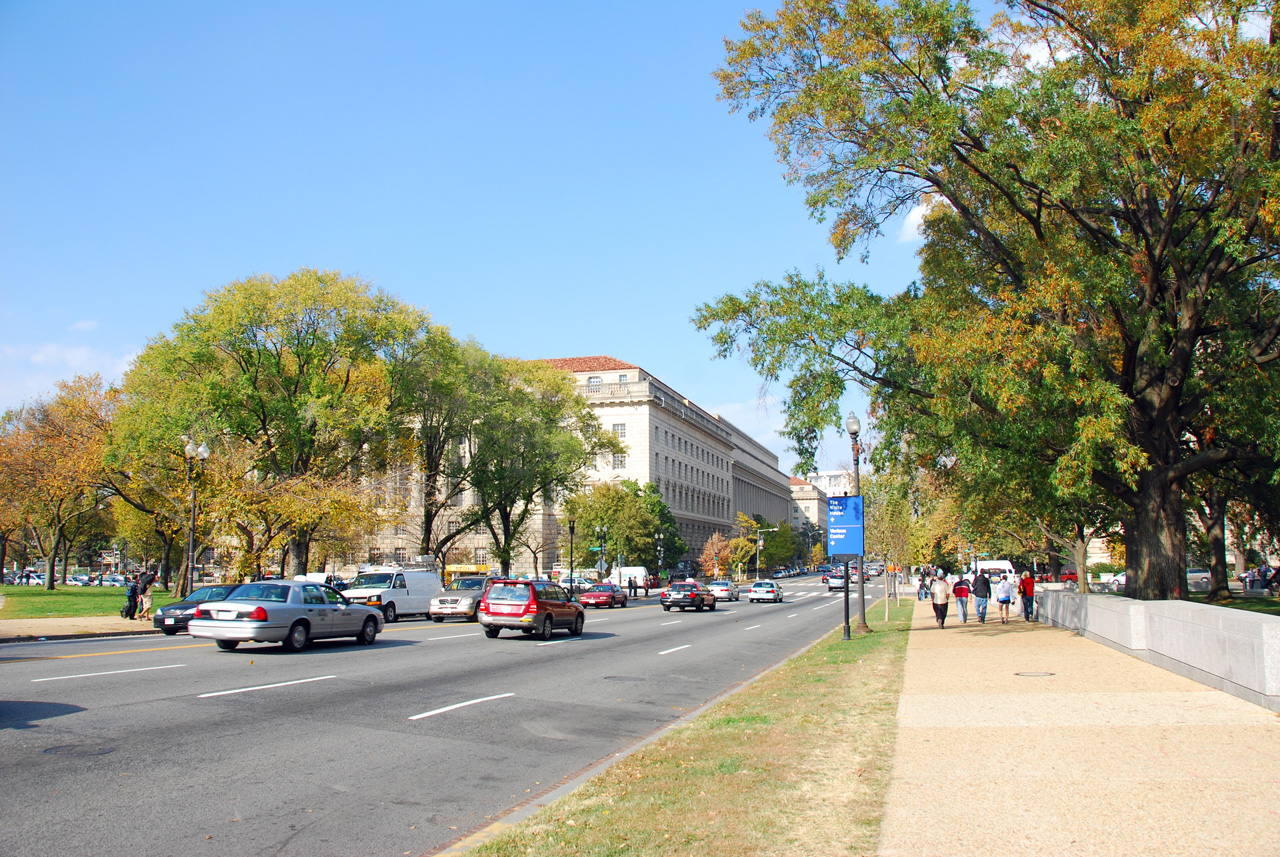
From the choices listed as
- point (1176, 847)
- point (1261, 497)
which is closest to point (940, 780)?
point (1176, 847)

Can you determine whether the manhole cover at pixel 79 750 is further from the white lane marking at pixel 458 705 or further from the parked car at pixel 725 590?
the parked car at pixel 725 590

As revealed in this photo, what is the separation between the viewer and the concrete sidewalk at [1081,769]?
559 cm

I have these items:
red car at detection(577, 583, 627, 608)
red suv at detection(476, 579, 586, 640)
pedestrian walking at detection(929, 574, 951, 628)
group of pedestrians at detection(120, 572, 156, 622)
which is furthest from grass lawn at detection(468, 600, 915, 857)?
red car at detection(577, 583, 627, 608)

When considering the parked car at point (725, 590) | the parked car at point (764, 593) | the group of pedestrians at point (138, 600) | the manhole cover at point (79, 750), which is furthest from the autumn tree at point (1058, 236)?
the parked car at point (725, 590)

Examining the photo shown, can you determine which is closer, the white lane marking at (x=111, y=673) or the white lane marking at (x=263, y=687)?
the white lane marking at (x=263, y=687)

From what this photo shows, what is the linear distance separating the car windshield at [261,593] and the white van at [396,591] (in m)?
12.8

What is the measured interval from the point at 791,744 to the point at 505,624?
47.8 ft

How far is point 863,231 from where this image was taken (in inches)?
867

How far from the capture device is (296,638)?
61.3 feet

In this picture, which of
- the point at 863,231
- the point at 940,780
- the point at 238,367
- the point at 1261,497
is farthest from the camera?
the point at 238,367

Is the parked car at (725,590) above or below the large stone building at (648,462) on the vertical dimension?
below

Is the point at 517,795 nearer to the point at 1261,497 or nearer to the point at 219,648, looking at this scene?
the point at 219,648

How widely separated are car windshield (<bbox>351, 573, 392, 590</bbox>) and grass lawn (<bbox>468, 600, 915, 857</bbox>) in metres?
23.6

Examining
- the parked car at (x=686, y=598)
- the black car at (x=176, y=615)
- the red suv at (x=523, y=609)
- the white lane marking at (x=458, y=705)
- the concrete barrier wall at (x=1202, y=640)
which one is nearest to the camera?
the concrete barrier wall at (x=1202, y=640)
